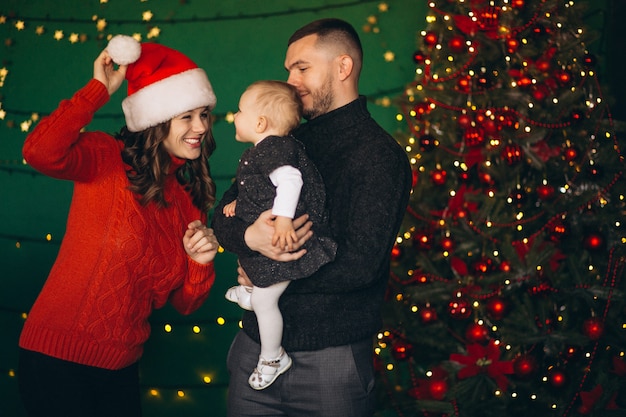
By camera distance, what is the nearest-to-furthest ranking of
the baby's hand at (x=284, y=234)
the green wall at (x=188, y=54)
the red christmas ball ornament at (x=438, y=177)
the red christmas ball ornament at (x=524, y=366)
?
the baby's hand at (x=284, y=234)
the red christmas ball ornament at (x=524, y=366)
the red christmas ball ornament at (x=438, y=177)
the green wall at (x=188, y=54)

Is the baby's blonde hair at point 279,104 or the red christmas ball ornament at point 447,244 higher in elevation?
the baby's blonde hair at point 279,104

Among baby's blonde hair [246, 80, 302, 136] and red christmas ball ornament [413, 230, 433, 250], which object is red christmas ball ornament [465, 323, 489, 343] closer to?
red christmas ball ornament [413, 230, 433, 250]

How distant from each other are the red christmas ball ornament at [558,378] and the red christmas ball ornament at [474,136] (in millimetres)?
1100

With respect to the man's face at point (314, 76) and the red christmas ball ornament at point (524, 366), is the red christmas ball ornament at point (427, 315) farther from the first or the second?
the man's face at point (314, 76)

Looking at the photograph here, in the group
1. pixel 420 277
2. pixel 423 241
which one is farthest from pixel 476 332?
pixel 423 241

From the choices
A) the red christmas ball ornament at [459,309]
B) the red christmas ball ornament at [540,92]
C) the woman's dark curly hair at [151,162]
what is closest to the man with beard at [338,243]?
the woman's dark curly hair at [151,162]

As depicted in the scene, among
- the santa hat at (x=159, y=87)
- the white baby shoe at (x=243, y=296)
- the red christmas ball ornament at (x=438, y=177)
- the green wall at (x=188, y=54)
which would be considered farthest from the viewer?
the green wall at (x=188, y=54)

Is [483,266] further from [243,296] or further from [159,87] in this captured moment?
[159,87]

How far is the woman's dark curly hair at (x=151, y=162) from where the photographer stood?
2545 mm

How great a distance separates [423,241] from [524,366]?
2.30 ft

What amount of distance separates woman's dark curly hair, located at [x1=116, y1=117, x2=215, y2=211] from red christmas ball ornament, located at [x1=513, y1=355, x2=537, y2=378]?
162 cm

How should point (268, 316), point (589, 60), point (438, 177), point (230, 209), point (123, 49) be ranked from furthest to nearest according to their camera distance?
point (589, 60), point (438, 177), point (123, 49), point (230, 209), point (268, 316)

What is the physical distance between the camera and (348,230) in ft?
7.19

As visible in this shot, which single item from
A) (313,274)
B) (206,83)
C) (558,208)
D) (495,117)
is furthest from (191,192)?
(558,208)
